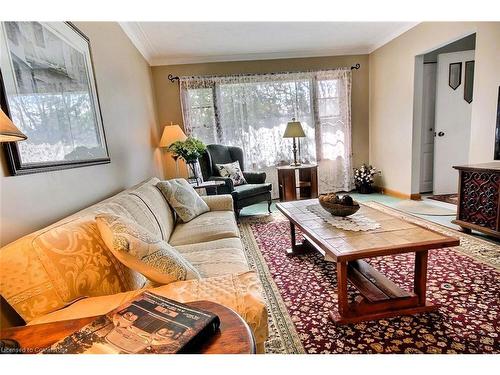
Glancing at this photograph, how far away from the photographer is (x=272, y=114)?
4.67 meters

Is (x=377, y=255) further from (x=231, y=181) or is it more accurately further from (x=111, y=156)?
(x=231, y=181)

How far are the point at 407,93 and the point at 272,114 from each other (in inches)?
81.6

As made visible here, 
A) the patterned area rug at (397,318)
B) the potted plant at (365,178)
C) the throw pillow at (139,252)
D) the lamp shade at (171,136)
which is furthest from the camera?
the potted plant at (365,178)

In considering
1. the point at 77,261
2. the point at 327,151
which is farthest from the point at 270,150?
the point at 77,261

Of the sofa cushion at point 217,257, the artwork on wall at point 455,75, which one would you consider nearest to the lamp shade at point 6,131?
the sofa cushion at point 217,257

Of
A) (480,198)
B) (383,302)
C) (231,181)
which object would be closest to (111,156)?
(231,181)

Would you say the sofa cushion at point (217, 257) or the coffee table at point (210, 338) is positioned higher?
the coffee table at point (210, 338)

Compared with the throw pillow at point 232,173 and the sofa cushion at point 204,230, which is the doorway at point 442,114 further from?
the sofa cushion at point 204,230

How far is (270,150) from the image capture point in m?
4.76

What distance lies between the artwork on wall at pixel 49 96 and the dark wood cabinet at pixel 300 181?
2761 millimetres

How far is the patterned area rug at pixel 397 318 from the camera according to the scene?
135 centimetres

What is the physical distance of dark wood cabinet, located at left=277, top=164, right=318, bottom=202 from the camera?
4.21m
